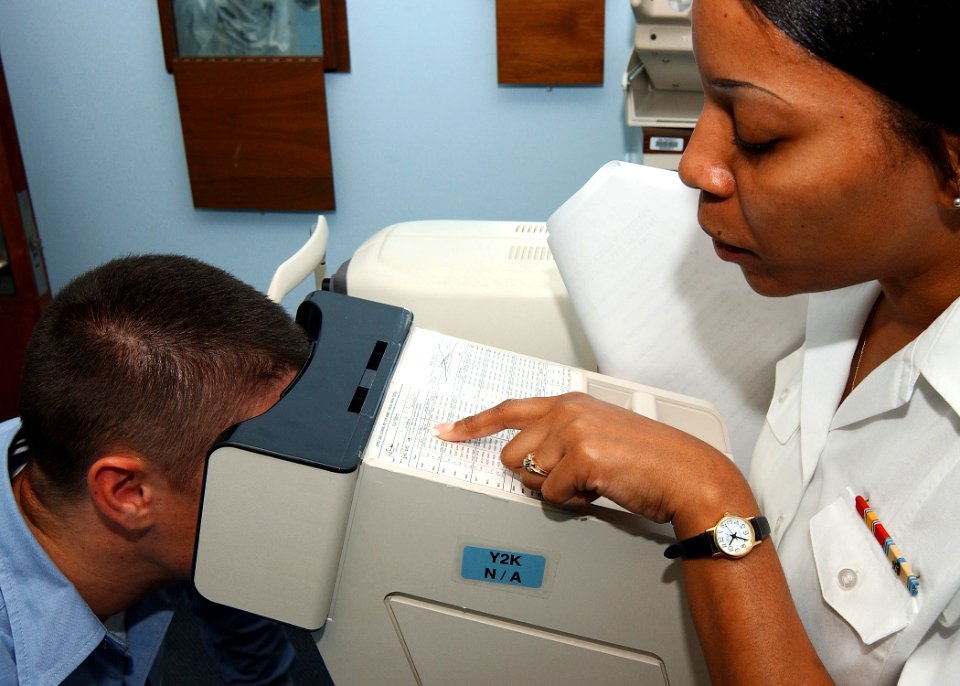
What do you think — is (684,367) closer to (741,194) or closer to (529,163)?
(741,194)

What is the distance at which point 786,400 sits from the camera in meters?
0.86

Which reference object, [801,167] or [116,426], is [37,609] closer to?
[116,426]

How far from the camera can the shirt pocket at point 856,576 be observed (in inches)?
24.3

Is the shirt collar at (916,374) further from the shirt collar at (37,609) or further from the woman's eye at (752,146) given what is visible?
the shirt collar at (37,609)

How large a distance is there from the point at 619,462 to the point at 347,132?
1.73 m

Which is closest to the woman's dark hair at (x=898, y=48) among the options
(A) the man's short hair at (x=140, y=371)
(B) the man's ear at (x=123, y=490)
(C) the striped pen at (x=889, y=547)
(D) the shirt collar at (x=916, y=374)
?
(D) the shirt collar at (x=916, y=374)

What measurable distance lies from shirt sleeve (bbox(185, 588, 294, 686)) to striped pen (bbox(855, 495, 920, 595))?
0.87 metres

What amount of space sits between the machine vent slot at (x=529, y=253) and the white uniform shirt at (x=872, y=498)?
1.29 ft

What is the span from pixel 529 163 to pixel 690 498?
5.37 ft

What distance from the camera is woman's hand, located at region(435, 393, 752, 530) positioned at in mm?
674

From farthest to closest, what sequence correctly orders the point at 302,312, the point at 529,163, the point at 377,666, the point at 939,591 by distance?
1. the point at 529,163
2. the point at 302,312
3. the point at 377,666
4. the point at 939,591

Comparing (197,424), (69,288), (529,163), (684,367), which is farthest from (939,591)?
(529,163)

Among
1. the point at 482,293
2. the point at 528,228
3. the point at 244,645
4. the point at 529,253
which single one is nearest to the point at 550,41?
the point at 528,228

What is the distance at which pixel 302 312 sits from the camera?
883 millimetres
